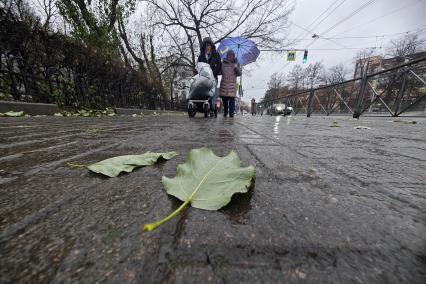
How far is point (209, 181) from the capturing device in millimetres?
603

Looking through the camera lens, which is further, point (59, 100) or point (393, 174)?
point (59, 100)

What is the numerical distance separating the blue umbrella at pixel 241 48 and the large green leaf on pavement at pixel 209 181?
12025mm

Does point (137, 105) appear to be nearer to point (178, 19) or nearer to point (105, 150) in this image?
point (105, 150)

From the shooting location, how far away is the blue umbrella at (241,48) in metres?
12.2

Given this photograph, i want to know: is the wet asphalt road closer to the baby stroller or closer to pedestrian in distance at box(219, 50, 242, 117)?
the baby stroller

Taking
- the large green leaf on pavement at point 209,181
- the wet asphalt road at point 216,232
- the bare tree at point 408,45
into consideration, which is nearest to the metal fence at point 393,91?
the wet asphalt road at point 216,232

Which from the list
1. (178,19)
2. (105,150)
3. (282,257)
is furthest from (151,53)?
(282,257)

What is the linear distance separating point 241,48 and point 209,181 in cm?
1326

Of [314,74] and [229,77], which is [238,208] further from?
[314,74]

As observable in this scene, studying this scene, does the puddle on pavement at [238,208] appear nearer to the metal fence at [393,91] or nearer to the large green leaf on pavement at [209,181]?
the large green leaf on pavement at [209,181]

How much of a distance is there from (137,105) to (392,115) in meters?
9.78

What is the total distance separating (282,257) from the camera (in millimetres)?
369

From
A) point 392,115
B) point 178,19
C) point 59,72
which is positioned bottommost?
point 392,115

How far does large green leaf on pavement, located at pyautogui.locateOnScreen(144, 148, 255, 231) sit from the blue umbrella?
1203 centimetres
